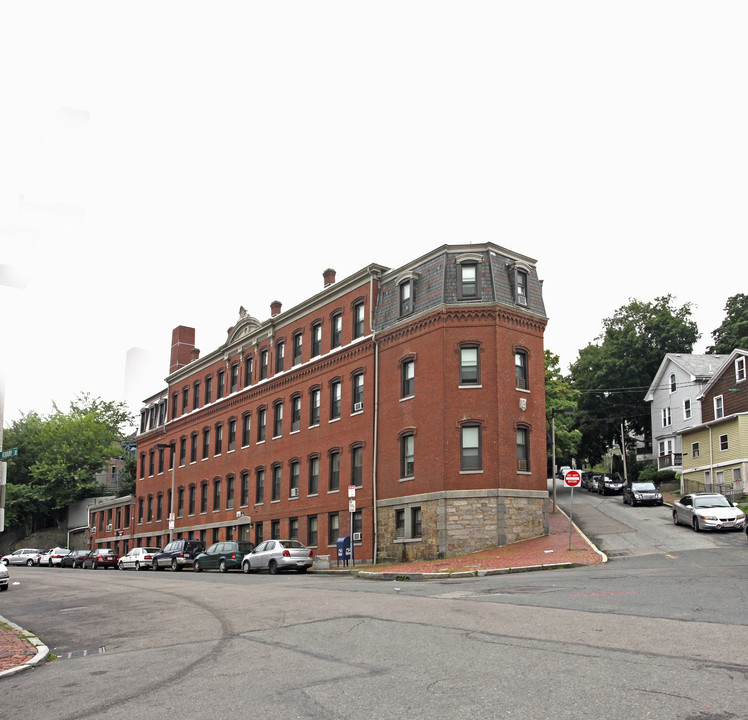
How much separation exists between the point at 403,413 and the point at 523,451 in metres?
5.72

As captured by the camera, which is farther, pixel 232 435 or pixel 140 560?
pixel 232 435

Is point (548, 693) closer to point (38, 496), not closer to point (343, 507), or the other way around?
point (343, 507)

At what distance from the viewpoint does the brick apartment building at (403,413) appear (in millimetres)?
33281

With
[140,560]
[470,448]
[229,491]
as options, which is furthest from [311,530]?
[470,448]

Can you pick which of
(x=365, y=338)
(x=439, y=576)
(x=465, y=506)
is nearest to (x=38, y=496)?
(x=365, y=338)

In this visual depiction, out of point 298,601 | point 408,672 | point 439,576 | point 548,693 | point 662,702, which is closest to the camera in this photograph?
point 662,702

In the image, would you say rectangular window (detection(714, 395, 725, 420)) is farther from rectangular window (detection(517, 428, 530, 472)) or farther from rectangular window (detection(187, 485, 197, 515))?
rectangular window (detection(187, 485, 197, 515))

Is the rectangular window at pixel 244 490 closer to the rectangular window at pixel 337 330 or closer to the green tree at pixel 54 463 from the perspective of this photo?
the rectangular window at pixel 337 330

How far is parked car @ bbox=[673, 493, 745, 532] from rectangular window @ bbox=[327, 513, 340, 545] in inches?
647

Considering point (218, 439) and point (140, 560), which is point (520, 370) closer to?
point (218, 439)

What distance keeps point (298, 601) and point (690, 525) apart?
22668 millimetres

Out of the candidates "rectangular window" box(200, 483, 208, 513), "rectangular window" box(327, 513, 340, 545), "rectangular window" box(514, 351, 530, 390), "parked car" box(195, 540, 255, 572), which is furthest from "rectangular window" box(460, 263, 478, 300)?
"rectangular window" box(200, 483, 208, 513)

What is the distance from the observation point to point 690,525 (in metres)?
33.8

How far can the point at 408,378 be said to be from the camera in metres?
36.4
